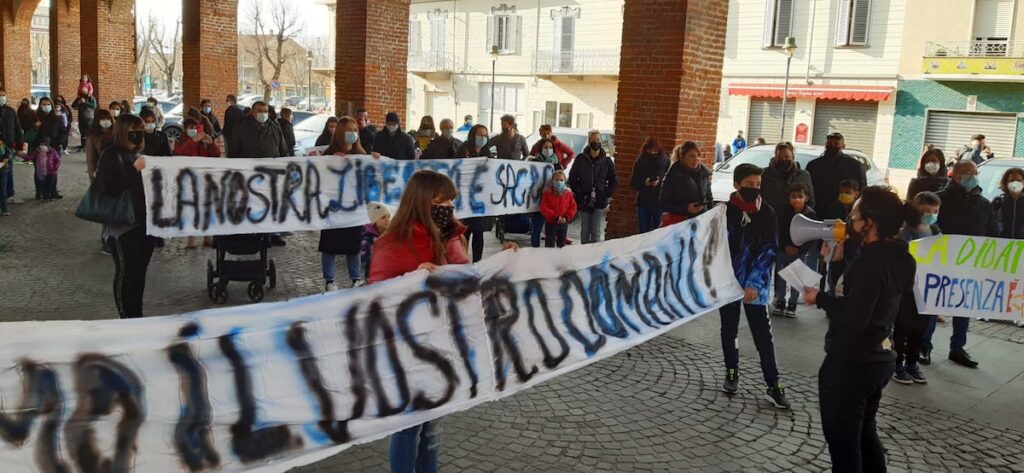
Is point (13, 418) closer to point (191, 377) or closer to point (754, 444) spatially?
point (191, 377)

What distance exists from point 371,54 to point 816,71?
68.6 ft

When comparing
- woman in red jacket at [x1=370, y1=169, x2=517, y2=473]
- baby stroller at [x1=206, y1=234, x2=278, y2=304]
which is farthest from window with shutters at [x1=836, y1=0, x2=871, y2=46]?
woman in red jacket at [x1=370, y1=169, x2=517, y2=473]

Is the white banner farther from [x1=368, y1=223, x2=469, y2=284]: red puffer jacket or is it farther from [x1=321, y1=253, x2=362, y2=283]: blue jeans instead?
[x1=321, y1=253, x2=362, y2=283]: blue jeans

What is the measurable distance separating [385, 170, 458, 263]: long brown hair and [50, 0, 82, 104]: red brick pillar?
94.0ft

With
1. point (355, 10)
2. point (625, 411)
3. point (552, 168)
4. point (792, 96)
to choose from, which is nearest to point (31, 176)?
point (355, 10)

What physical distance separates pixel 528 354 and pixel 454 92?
3966 centimetres

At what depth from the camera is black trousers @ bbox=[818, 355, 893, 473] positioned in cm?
394

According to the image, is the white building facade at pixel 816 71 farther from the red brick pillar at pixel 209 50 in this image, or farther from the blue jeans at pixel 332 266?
the blue jeans at pixel 332 266

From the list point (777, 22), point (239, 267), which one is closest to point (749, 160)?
point (239, 267)

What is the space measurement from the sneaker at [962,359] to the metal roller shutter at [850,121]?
78.1 feet

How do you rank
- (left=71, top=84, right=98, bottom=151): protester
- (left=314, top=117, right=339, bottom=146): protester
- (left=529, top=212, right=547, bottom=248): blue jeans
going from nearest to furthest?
(left=529, top=212, right=547, bottom=248): blue jeans
(left=314, top=117, right=339, bottom=146): protester
(left=71, top=84, right=98, bottom=151): protester

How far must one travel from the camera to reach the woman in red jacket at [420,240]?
4.02 meters

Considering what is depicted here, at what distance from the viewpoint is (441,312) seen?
13.5 ft

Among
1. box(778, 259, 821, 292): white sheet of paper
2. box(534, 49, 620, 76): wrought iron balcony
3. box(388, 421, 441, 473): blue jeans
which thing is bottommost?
box(388, 421, 441, 473): blue jeans
